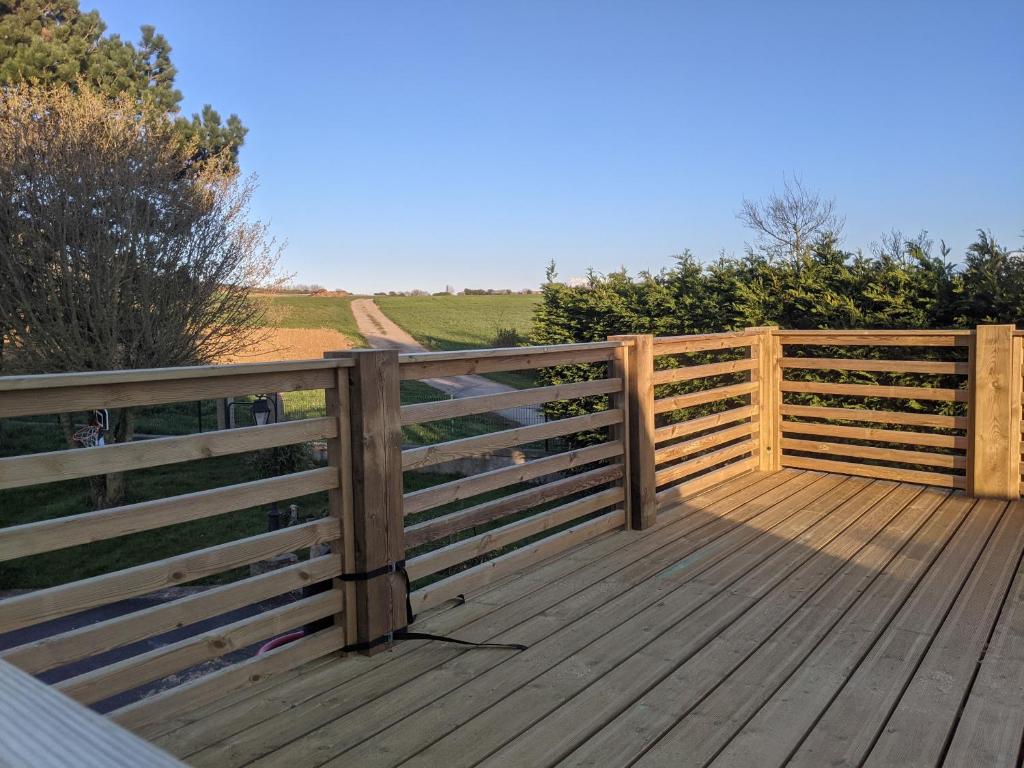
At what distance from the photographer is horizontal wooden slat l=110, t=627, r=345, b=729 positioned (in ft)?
7.75

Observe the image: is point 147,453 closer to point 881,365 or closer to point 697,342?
point 697,342

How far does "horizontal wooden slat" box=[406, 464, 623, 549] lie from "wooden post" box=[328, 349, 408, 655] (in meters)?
0.18

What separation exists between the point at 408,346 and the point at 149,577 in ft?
85.9

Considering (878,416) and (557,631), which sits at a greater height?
(878,416)

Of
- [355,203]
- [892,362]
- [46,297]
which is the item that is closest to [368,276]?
[355,203]

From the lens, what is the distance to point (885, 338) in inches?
219

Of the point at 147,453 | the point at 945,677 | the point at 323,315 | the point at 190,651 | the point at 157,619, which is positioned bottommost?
the point at 945,677

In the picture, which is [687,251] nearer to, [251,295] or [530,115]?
[251,295]

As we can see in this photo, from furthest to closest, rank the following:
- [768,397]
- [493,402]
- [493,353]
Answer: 1. [768,397]
2. [493,402]
3. [493,353]

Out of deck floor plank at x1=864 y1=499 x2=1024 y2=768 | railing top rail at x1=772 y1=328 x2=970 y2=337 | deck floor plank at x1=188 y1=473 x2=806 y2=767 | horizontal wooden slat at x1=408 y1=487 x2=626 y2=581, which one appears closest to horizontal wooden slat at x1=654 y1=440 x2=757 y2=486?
deck floor plank at x1=188 y1=473 x2=806 y2=767

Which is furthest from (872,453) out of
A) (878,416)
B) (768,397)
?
(768,397)

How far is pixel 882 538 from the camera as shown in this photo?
436 cm

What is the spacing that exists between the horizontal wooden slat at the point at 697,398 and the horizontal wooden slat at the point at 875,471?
687 millimetres

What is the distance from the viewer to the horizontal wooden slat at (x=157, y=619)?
208cm
